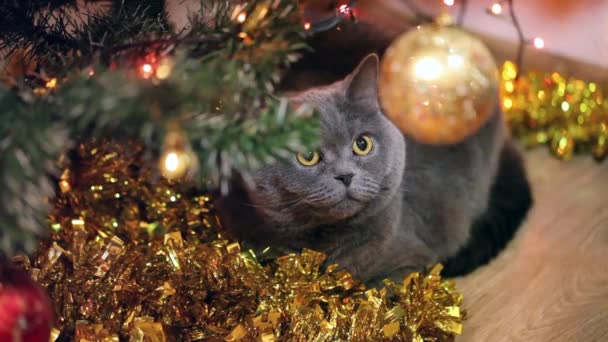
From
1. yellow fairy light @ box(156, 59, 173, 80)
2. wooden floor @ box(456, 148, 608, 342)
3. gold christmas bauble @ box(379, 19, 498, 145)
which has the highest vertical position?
yellow fairy light @ box(156, 59, 173, 80)

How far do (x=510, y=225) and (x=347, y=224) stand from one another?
1.67ft

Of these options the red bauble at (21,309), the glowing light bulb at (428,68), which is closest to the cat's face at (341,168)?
the glowing light bulb at (428,68)

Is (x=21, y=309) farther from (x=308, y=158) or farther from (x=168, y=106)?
(x=308, y=158)

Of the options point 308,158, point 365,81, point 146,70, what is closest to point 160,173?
point 146,70

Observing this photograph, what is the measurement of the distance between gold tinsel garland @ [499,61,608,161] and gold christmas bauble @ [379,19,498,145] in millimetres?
560

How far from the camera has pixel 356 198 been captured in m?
1.03

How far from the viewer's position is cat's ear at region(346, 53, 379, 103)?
1034 mm

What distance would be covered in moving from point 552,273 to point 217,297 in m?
0.66

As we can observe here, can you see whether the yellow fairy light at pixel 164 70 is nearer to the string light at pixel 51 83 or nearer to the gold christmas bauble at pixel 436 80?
the string light at pixel 51 83

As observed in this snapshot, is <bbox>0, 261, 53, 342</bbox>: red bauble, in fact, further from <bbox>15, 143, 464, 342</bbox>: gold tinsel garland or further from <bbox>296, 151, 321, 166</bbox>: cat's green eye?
<bbox>296, 151, 321, 166</bbox>: cat's green eye

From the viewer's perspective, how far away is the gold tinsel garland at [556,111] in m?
1.70

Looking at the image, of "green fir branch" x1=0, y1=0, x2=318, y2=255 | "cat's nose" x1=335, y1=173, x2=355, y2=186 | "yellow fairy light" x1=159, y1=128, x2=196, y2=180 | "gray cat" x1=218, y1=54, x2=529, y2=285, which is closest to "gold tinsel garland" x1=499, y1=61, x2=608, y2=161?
"gray cat" x1=218, y1=54, x2=529, y2=285

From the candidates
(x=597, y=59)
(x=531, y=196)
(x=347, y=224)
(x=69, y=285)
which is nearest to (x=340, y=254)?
(x=347, y=224)

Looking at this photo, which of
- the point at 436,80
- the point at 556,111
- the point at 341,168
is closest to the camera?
the point at 341,168
